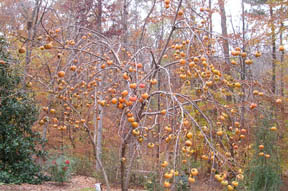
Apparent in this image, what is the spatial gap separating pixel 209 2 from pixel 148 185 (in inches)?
271

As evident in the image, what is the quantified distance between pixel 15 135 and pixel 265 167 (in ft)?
20.4

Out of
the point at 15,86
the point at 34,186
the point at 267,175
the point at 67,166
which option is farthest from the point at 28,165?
the point at 267,175

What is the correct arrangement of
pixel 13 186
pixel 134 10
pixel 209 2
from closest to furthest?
1. pixel 13 186
2. pixel 209 2
3. pixel 134 10

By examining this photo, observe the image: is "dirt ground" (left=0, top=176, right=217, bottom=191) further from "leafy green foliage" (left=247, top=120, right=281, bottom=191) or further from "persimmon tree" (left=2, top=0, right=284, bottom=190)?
"persimmon tree" (left=2, top=0, right=284, bottom=190)

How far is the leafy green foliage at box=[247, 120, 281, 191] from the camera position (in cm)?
624

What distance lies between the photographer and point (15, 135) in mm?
6359

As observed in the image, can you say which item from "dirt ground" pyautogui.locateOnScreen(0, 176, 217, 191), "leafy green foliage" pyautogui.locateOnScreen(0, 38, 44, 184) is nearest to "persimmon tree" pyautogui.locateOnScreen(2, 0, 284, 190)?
"leafy green foliage" pyautogui.locateOnScreen(0, 38, 44, 184)

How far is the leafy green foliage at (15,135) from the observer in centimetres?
602

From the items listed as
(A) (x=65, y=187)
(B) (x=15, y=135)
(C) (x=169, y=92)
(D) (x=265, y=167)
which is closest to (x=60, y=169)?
(A) (x=65, y=187)

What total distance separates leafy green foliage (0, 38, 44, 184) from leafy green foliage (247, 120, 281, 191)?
5427mm

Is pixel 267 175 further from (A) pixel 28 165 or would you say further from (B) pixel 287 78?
(A) pixel 28 165

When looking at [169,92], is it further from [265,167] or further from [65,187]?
[65,187]

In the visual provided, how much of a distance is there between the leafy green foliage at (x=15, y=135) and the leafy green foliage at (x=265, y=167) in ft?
17.8

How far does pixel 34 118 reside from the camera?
664 centimetres
